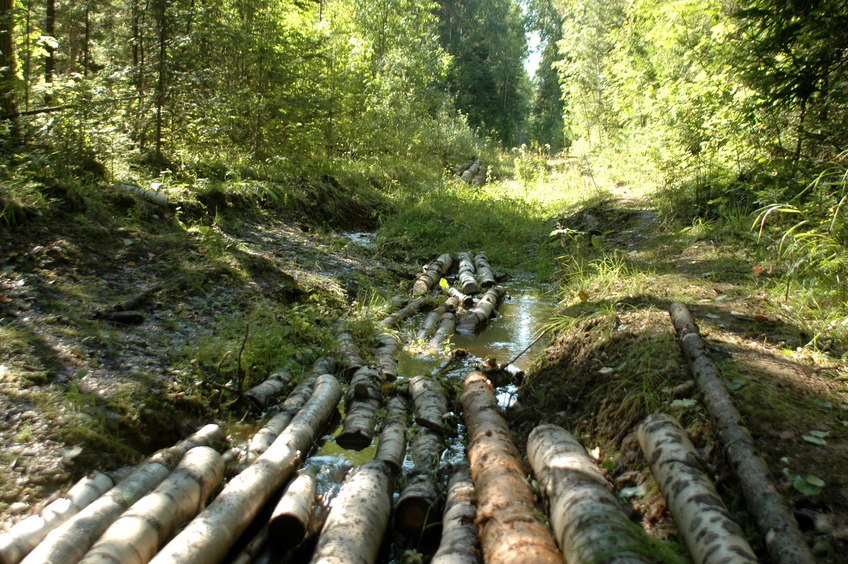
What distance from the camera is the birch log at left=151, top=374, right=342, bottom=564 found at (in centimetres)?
253

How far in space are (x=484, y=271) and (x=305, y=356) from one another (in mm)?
4683

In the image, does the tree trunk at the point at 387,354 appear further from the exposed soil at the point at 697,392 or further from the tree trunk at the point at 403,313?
the exposed soil at the point at 697,392

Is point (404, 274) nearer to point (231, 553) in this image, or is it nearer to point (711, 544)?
point (231, 553)

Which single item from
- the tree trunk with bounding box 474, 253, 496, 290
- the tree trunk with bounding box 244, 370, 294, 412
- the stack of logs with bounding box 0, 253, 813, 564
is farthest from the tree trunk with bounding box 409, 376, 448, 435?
the tree trunk with bounding box 474, 253, 496, 290

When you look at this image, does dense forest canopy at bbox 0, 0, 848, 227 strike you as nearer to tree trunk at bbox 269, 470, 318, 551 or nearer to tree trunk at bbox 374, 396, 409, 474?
tree trunk at bbox 374, 396, 409, 474

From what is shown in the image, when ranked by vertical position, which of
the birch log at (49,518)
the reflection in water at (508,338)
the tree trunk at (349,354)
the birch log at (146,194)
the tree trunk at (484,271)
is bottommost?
the reflection in water at (508,338)

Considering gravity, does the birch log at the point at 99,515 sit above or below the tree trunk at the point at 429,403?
above

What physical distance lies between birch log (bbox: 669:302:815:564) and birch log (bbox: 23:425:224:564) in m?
3.00

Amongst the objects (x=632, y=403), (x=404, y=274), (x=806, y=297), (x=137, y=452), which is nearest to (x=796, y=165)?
(x=806, y=297)

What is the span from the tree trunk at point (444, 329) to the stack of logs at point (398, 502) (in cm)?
210

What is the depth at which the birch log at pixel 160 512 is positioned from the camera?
242 cm

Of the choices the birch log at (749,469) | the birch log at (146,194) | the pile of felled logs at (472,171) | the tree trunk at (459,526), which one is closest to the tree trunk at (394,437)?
the tree trunk at (459,526)

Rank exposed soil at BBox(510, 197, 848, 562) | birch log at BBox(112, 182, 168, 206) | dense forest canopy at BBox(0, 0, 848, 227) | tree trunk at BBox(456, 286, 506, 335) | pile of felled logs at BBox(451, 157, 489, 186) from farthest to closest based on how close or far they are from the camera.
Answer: pile of felled logs at BBox(451, 157, 489, 186) → birch log at BBox(112, 182, 168, 206) → tree trunk at BBox(456, 286, 506, 335) → dense forest canopy at BBox(0, 0, 848, 227) → exposed soil at BBox(510, 197, 848, 562)

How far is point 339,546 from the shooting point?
105 inches
